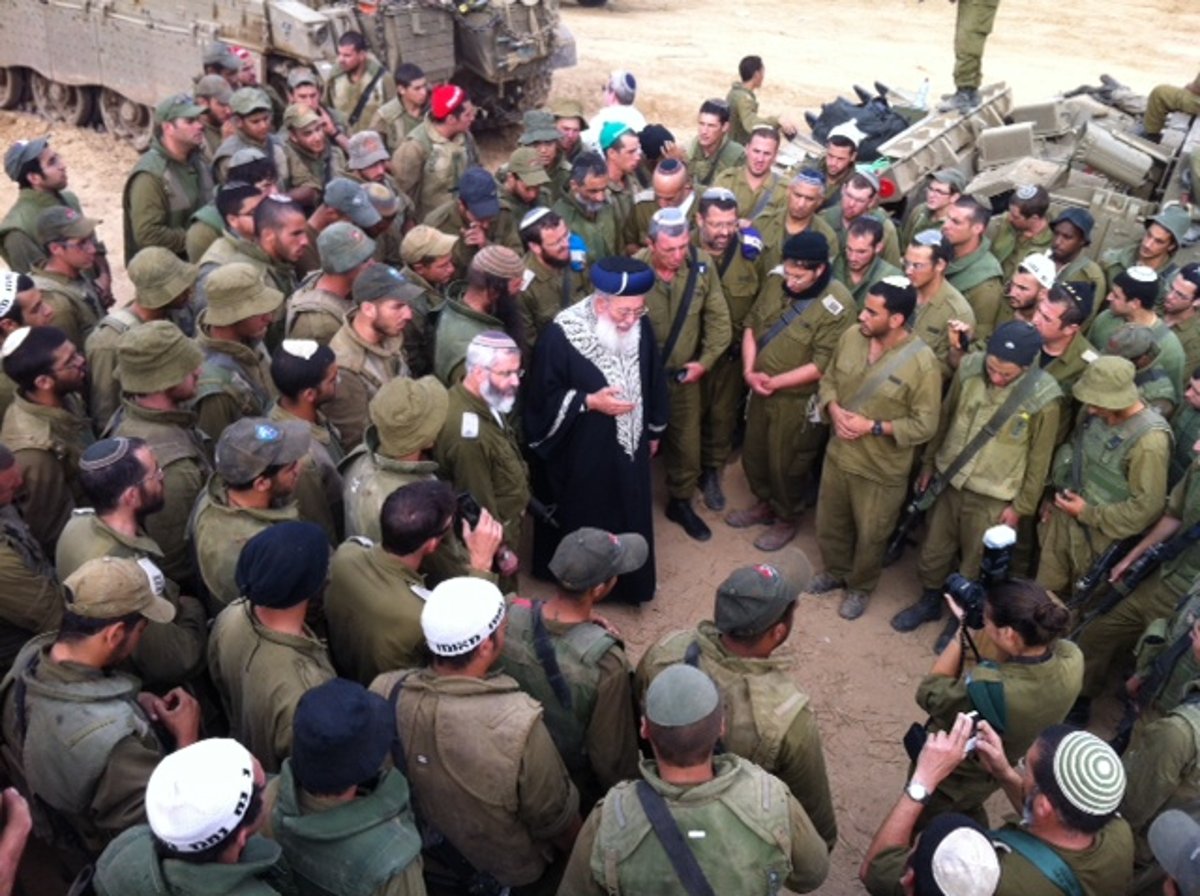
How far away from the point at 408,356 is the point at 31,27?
10780 millimetres

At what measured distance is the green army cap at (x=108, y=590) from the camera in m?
3.39

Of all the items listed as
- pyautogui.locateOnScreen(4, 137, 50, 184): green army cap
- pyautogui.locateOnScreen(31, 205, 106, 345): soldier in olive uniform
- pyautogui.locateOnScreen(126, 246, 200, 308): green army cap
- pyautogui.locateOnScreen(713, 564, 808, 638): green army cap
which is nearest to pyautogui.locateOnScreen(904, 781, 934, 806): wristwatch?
pyautogui.locateOnScreen(713, 564, 808, 638): green army cap

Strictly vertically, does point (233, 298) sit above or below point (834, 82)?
above

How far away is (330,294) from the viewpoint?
5.89m

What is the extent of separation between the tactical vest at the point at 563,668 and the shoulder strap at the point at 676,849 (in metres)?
0.84

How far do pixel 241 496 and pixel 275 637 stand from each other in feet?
2.70

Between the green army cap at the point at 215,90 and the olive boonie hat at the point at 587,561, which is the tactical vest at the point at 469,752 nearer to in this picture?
the olive boonie hat at the point at 587,561

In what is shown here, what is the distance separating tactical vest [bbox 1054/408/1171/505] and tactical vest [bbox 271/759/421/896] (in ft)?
13.9

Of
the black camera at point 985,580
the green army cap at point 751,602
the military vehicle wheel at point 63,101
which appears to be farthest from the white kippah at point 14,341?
the military vehicle wheel at point 63,101

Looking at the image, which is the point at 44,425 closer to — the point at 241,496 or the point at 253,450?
the point at 241,496

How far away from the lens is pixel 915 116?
39.0 feet

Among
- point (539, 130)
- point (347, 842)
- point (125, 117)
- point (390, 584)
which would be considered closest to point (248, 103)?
point (539, 130)

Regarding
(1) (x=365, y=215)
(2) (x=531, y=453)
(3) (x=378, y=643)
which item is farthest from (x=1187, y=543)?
(1) (x=365, y=215)

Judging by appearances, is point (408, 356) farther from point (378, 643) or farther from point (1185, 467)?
point (1185, 467)
